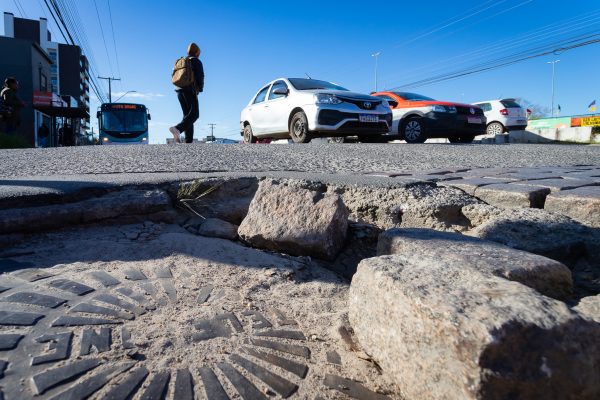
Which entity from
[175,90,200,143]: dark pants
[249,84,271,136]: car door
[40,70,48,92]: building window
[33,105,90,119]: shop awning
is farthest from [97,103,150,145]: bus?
[40,70,48,92]: building window

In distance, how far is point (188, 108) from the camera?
7.77 meters

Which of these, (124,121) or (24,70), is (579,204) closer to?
(124,121)

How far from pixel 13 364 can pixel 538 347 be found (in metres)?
1.39

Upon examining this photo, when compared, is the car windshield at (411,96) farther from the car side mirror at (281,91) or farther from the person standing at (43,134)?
the person standing at (43,134)

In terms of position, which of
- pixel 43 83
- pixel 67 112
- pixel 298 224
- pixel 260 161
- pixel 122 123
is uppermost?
pixel 43 83

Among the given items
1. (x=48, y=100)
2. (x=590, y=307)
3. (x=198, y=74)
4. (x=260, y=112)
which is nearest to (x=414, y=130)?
(x=260, y=112)

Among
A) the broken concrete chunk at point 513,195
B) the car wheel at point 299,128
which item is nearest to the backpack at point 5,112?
the car wheel at point 299,128

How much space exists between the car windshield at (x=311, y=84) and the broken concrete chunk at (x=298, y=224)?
637cm

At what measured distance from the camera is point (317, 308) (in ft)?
5.45

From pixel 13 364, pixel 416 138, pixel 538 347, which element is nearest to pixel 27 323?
pixel 13 364

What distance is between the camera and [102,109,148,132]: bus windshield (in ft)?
57.9

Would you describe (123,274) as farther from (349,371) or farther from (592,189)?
(592,189)

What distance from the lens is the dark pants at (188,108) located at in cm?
766

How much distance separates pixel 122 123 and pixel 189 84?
470 inches
